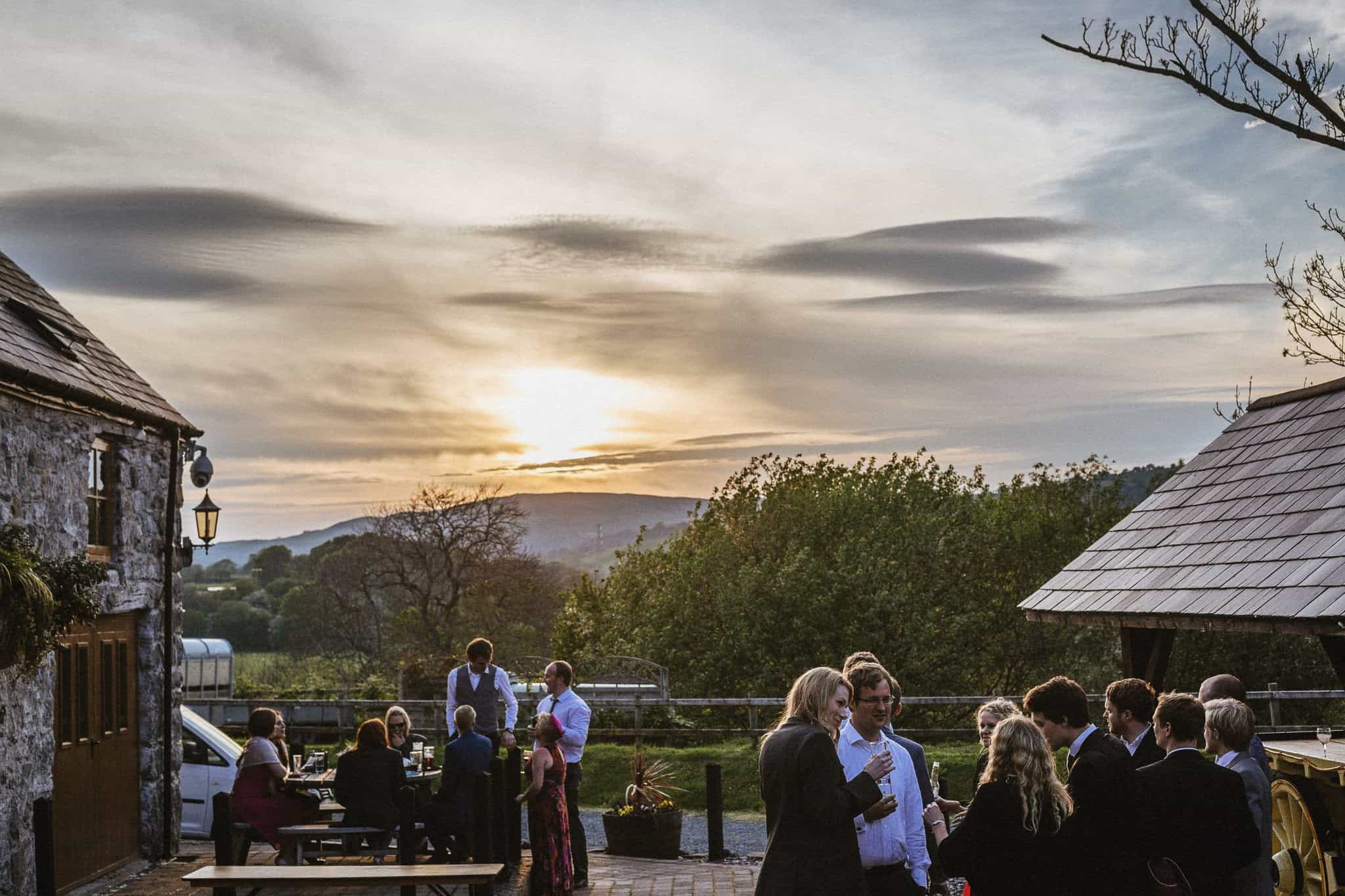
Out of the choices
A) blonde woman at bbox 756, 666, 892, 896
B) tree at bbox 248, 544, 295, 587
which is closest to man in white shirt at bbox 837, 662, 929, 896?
blonde woman at bbox 756, 666, 892, 896

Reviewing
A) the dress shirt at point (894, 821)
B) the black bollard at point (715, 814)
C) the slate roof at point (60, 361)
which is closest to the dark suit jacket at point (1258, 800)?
the dress shirt at point (894, 821)

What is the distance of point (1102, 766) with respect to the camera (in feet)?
17.1

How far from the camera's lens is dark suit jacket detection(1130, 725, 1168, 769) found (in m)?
6.30

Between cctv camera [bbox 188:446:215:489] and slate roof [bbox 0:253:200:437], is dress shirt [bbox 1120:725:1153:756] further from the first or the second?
cctv camera [bbox 188:446:215:489]

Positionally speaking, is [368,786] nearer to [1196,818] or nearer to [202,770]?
[202,770]

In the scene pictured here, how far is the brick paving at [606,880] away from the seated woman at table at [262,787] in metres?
0.50

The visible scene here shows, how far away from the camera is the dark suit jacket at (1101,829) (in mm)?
5078

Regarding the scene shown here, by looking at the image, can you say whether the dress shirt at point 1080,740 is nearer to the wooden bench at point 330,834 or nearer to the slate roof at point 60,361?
the wooden bench at point 330,834

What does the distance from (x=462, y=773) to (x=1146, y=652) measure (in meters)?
6.11

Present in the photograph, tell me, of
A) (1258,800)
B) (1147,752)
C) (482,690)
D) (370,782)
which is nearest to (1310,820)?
(1258,800)

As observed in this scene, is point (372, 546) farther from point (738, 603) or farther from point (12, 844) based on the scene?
point (12, 844)

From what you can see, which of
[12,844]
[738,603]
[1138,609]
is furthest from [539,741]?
[738,603]

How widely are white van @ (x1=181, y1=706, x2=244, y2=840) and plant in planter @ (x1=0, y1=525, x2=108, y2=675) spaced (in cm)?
509

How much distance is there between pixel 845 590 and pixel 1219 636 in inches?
348
